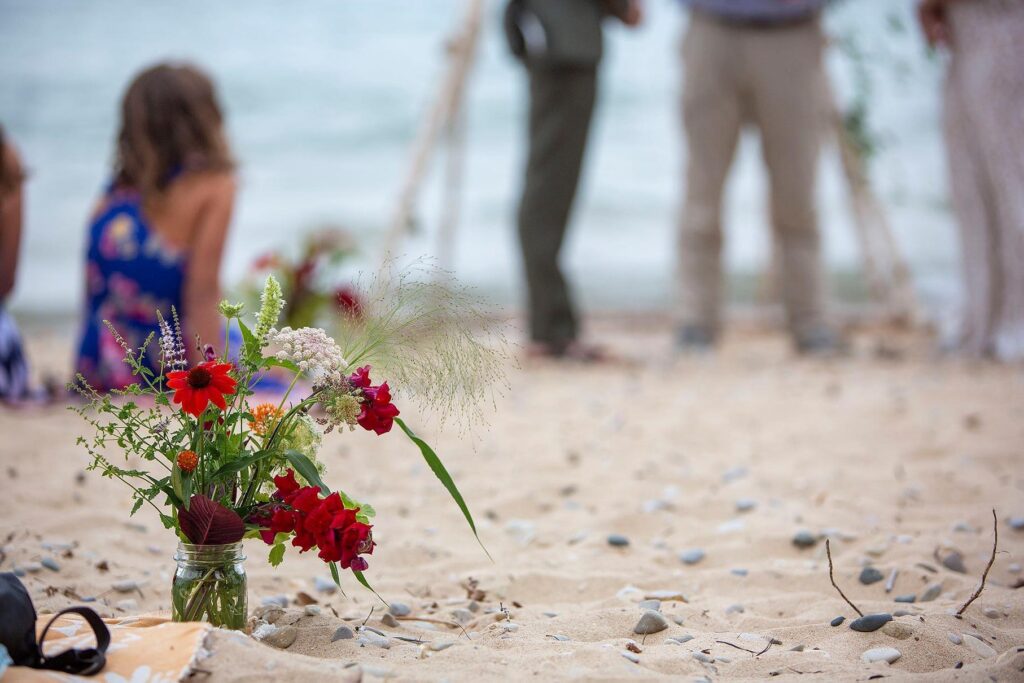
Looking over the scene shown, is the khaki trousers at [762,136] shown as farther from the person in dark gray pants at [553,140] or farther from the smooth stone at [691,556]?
the smooth stone at [691,556]

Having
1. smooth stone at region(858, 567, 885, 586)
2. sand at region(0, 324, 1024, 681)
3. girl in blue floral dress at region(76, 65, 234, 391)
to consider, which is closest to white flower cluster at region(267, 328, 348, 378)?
sand at region(0, 324, 1024, 681)

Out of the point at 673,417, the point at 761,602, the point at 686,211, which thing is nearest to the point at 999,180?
the point at 686,211

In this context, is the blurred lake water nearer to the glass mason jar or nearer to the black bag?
the glass mason jar

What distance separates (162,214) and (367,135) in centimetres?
888

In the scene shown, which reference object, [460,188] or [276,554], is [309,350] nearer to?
[276,554]

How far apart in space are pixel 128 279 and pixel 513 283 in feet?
21.1

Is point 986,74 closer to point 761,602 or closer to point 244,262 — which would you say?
point 761,602

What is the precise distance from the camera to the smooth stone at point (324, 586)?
6.06ft

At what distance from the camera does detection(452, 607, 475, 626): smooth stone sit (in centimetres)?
163

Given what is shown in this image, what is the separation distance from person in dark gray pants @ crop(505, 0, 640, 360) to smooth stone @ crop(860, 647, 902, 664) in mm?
3122

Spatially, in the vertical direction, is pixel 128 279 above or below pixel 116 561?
above

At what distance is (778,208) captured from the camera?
4.50m

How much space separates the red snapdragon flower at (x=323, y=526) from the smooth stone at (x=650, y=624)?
1.59ft

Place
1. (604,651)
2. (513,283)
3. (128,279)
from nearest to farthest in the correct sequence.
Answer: (604,651) < (128,279) < (513,283)
